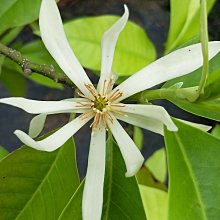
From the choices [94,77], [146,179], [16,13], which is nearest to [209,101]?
[16,13]

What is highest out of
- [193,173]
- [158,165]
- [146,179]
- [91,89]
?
[158,165]

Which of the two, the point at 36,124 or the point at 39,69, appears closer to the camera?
the point at 36,124

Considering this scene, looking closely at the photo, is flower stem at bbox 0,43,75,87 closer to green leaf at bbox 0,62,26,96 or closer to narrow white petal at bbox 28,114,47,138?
narrow white petal at bbox 28,114,47,138

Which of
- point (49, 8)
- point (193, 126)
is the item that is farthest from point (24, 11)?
point (193, 126)

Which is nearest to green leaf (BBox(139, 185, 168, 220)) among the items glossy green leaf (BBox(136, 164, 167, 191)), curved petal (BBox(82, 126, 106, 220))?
glossy green leaf (BBox(136, 164, 167, 191))

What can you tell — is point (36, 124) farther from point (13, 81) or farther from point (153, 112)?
point (13, 81)
